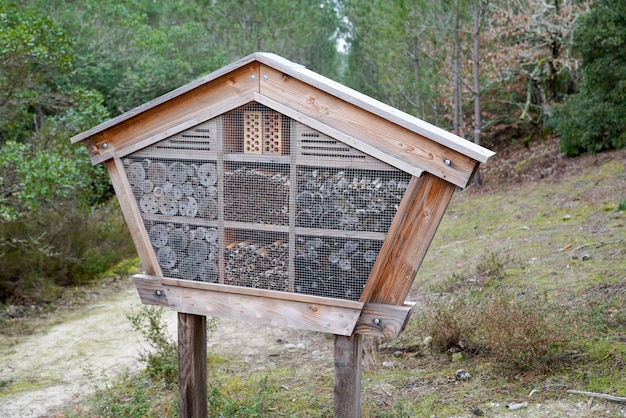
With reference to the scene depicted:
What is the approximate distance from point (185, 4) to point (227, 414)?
55.7 feet

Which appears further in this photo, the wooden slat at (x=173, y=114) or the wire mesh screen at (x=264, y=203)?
the wooden slat at (x=173, y=114)

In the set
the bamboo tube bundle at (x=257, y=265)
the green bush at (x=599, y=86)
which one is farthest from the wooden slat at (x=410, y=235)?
the green bush at (x=599, y=86)

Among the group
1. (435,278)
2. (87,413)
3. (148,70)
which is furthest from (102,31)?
(87,413)

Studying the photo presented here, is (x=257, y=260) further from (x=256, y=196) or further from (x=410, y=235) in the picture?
(x=410, y=235)

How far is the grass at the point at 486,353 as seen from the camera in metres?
4.29

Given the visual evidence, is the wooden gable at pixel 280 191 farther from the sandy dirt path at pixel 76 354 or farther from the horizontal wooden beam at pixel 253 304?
the sandy dirt path at pixel 76 354

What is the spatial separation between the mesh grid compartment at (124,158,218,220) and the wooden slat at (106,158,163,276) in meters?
0.03

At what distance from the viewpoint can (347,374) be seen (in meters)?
3.54

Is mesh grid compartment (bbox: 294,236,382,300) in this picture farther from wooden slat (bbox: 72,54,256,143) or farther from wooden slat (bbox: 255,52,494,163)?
wooden slat (bbox: 72,54,256,143)

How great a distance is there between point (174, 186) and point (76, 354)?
3.14m

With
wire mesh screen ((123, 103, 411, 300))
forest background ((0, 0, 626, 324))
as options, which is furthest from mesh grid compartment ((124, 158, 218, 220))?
forest background ((0, 0, 626, 324))

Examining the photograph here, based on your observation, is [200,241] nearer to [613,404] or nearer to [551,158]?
[613,404]

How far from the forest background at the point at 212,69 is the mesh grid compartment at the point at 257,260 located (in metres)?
3.59

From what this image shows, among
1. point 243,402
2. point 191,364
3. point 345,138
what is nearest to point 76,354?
point 243,402
